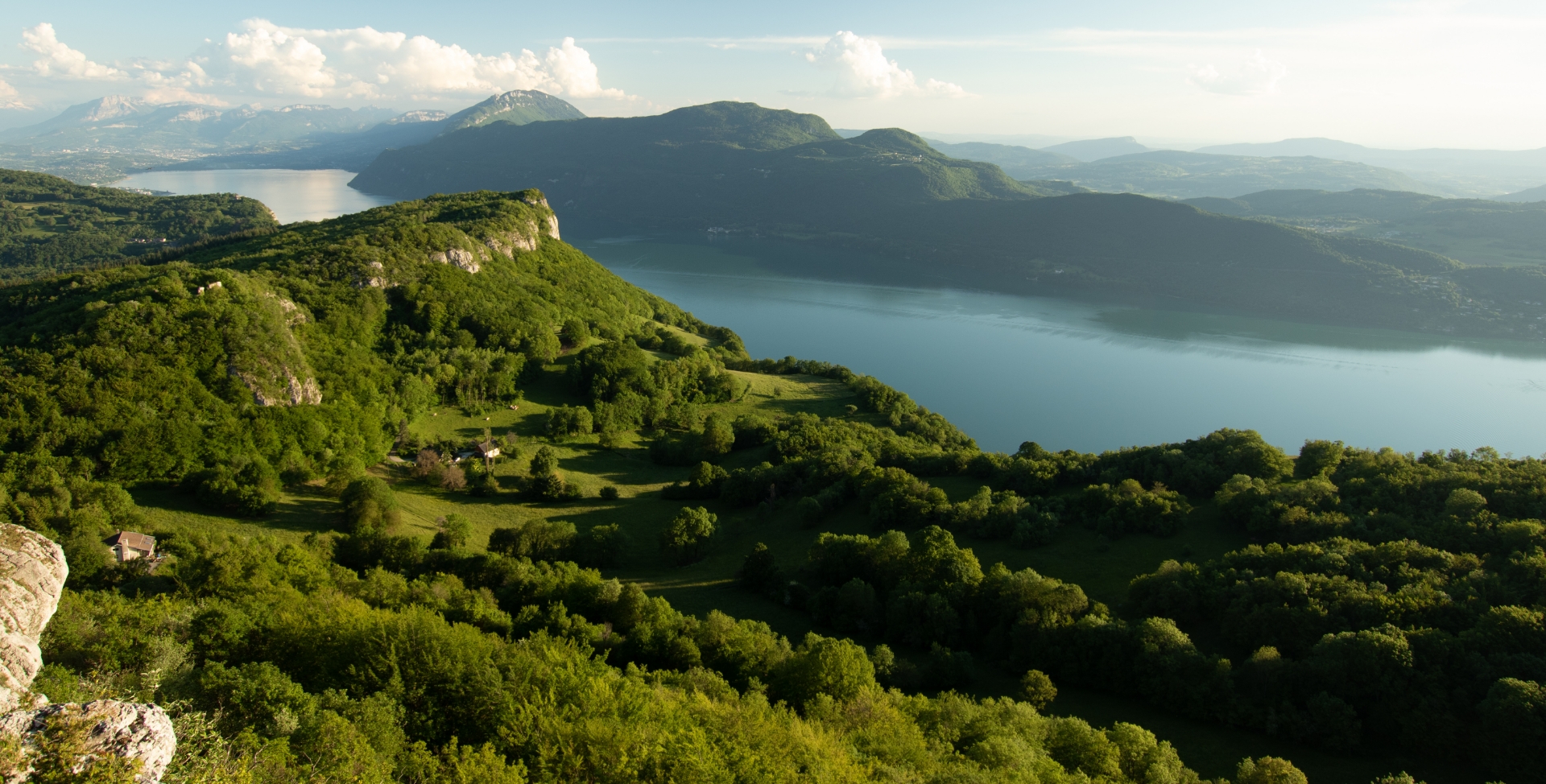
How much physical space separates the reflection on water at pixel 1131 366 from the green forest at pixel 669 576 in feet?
108

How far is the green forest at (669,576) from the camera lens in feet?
42.3

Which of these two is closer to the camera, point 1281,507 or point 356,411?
point 1281,507

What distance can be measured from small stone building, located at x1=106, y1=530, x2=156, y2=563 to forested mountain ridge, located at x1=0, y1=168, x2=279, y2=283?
2685 inches

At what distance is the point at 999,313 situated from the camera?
110m

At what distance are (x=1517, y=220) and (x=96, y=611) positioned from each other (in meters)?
203

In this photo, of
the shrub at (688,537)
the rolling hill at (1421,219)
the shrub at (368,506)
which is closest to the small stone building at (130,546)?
the shrub at (368,506)

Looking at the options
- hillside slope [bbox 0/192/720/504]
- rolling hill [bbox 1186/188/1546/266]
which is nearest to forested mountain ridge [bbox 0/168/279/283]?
hillside slope [bbox 0/192/720/504]

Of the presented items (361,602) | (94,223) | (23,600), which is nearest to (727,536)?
(361,602)

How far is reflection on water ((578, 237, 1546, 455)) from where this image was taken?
6794 cm

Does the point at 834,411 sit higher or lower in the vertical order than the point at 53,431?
lower

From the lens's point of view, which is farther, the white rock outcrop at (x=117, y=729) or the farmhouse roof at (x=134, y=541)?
the farmhouse roof at (x=134, y=541)

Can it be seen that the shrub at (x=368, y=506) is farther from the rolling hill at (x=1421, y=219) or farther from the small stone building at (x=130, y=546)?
the rolling hill at (x=1421, y=219)

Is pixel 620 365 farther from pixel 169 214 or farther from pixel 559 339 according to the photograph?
pixel 169 214

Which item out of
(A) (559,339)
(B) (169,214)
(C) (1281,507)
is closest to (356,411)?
(A) (559,339)
